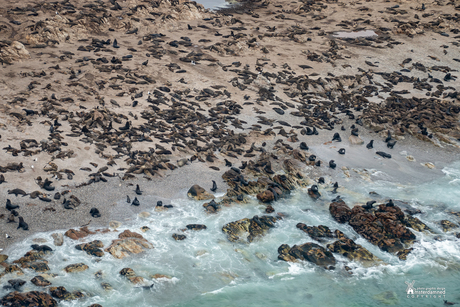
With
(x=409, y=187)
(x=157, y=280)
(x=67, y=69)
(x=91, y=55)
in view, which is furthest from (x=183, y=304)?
(x=91, y=55)

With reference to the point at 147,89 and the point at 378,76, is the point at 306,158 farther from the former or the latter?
the point at 378,76

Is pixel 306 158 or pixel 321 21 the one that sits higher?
pixel 321 21

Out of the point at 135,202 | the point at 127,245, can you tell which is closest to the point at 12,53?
the point at 135,202

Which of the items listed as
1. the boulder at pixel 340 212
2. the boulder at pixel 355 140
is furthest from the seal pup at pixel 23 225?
the boulder at pixel 355 140

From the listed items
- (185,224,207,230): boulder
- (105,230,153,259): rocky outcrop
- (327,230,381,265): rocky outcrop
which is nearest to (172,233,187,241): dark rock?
(185,224,207,230): boulder

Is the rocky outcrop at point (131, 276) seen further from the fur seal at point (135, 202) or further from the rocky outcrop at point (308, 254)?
the rocky outcrop at point (308, 254)

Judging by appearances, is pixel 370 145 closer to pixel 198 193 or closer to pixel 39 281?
pixel 198 193
